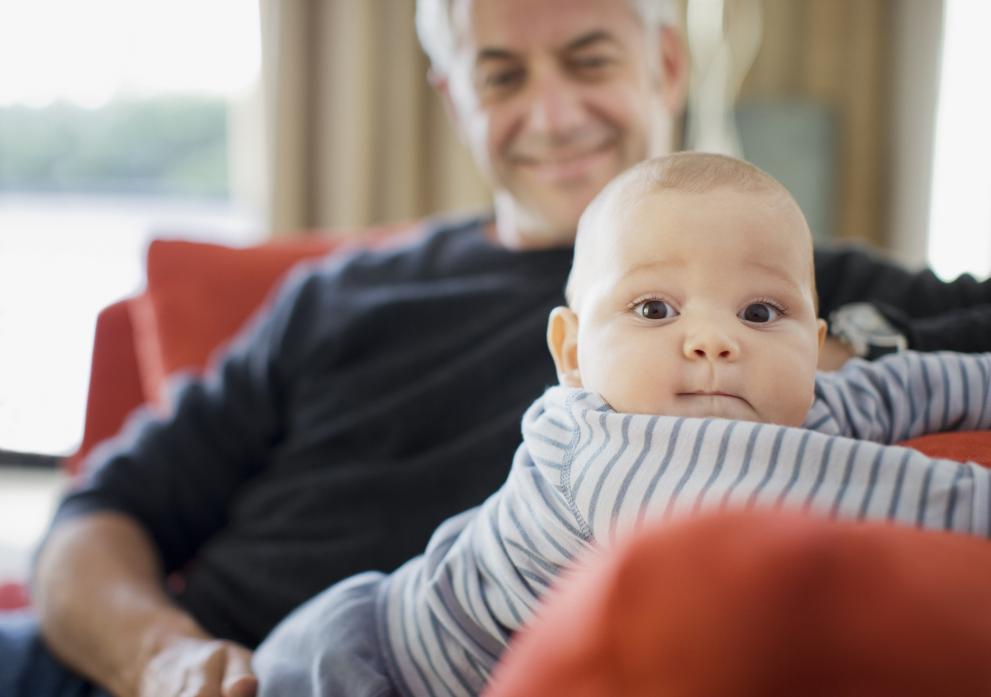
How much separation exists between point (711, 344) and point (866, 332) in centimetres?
25

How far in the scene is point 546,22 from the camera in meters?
1.08

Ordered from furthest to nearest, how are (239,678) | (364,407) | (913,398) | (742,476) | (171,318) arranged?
(171,318) < (364,407) < (239,678) < (913,398) < (742,476)

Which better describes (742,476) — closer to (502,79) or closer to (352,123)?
(502,79)

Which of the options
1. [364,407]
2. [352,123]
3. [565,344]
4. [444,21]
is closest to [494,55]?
[444,21]

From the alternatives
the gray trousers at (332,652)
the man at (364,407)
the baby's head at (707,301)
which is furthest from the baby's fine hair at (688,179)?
the gray trousers at (332,652)

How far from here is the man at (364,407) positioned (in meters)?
0.97

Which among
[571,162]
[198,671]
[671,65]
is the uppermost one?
[671,65]

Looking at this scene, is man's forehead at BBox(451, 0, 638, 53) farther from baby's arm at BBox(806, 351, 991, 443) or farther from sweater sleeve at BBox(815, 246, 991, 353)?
baby's arm at BBox(806, 351, 991, 443)

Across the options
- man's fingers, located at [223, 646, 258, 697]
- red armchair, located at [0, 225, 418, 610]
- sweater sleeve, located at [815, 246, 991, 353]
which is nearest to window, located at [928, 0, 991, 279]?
sweater sleeve, located at [815, 246, 991, 353]

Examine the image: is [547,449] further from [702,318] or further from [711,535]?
[711,535]

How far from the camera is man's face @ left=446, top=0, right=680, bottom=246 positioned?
1092 millimetres

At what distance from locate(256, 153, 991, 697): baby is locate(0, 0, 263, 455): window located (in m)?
2.40

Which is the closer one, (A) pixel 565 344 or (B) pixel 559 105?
(A) pixel 565 344

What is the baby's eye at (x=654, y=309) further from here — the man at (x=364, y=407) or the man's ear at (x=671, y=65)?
the man's ear at (x=671, y=65)
